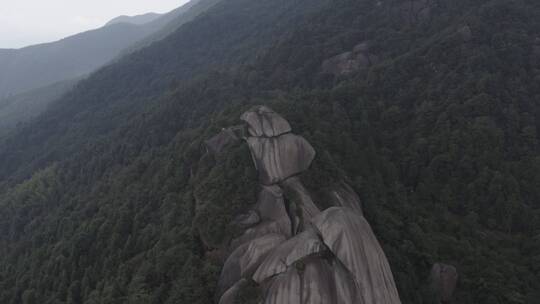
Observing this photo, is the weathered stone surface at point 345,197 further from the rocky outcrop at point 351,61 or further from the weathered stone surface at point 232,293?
the rocky outcrop at point 351,61

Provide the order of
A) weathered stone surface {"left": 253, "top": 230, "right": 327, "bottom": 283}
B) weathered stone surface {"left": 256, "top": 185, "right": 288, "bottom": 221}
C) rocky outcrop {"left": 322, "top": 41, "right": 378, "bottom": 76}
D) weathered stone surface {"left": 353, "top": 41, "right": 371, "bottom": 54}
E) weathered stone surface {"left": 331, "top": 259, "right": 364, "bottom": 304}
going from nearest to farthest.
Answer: weathered stone surface {"left": 331, "top": 259, "right": 364, "bottom": 304}, weathered stone surface {"left": 253, "top": 230, "right": 327, "bottom": 283}, weathered stone surface {"left": 256, "top": 185, "right": 288, "bottom": 221}, rocky outcrop {"left": 322, "top": 41, "right": 378, "bottom": 76}, weathered stone surface {"left": 353, "top": 41, "right": 371, "bottom": 54}

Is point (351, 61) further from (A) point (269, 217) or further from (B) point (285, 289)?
(B) point (285, 289)

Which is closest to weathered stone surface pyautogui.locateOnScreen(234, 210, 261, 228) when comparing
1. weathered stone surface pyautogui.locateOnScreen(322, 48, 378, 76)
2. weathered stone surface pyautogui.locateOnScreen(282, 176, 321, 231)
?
weathered stone surface pyautogui.locateOnScreen(282, 176, 321, 231)

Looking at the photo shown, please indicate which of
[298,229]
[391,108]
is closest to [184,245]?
[298,229]

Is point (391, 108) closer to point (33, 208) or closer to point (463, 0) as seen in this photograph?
point (463, 0)

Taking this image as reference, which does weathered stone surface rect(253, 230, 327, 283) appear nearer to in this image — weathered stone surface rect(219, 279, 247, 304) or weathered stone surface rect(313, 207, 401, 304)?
weathered stone surface rect(313, 207, 401, 304)

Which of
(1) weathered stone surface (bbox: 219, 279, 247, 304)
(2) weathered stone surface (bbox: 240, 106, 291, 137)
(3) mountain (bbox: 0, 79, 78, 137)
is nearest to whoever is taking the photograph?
(1) weathered stone surface (bbox: 219, 279, 247, 304)
